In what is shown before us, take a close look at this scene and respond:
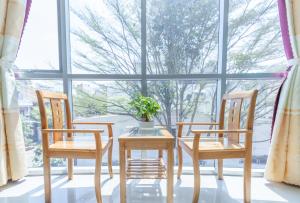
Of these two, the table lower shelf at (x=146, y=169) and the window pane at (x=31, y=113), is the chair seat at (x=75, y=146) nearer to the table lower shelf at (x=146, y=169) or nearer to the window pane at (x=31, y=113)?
the table lower shelf at (x=146, y=169)

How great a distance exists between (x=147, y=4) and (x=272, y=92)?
5.43 feet

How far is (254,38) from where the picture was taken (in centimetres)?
232

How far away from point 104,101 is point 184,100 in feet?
2.96

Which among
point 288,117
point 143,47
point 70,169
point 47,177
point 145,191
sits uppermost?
point 143,47

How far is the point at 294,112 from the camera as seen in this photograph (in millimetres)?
1872

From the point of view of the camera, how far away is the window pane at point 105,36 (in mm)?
2352

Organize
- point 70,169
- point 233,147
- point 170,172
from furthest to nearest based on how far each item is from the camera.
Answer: point 70,169 < point 233,147 < point 170,172

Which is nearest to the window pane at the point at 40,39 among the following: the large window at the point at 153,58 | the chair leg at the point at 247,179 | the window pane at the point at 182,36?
the large window at the point at 153,58

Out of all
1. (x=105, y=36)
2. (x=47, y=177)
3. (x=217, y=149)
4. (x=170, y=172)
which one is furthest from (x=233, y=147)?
(x=105, y=36)

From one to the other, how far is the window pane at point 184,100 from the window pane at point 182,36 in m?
0.14

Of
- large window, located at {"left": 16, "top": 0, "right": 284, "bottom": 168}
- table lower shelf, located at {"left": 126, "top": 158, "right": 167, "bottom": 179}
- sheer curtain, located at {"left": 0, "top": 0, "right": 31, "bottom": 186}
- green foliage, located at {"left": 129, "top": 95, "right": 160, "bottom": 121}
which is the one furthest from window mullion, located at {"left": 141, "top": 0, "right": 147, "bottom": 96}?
sheer curtain, located at {"left": 0, "top": 0, "right": 31, "bottom": 186}

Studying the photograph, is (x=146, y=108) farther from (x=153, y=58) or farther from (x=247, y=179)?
(x=247, y=179)

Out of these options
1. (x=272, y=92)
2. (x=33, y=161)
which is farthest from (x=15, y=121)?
(x=272, y=92)

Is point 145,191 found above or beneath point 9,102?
beneath
